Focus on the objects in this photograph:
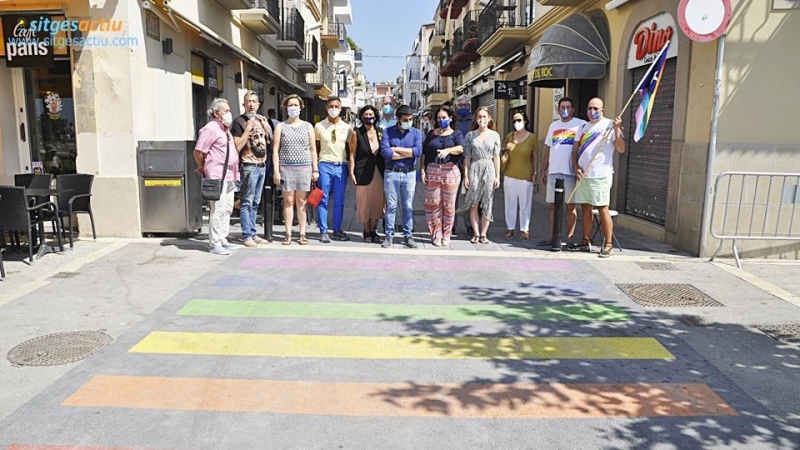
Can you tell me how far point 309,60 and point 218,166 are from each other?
814 inches

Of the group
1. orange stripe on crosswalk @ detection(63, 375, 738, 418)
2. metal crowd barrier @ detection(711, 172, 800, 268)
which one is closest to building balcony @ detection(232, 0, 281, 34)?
metal crowd barrier @ detection(711, 172, 800, 268)

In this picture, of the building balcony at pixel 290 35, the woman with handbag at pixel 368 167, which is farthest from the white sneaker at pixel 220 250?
the building balcony at pixel 290 35

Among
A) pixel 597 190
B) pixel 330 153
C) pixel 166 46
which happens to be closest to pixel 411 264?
pixel 330 153

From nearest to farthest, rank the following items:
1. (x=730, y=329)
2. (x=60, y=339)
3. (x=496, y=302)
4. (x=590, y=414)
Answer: (x=590, y=414) → (x=60, y=339) → (x=730, y=329) → (x=496, y=302)

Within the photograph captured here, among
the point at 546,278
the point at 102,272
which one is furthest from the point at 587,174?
the point at 102,272

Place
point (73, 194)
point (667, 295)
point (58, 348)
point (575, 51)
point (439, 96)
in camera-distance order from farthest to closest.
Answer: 1. point (439, 96)
2. point (575, 51)
3. point (73, 194)
4. point (667, 295)
5. point (58, 348)

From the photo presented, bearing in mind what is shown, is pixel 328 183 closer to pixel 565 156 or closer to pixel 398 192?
pixel 398 192

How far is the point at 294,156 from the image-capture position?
26.2 ft

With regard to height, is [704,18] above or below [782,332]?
above

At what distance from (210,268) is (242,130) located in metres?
2.04

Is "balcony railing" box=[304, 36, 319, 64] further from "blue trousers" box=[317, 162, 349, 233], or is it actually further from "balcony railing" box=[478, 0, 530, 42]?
"blue trousers" box=[317, 162, 349, 233]

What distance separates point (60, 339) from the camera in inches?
181

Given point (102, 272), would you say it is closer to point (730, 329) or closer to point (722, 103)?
point (730, 329)

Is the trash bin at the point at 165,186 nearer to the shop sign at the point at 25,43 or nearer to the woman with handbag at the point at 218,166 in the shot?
the woman with handbag at the point at 218,166
